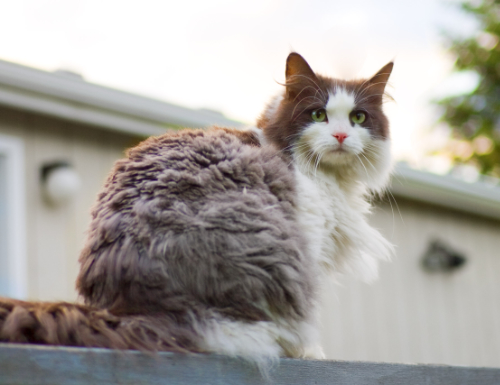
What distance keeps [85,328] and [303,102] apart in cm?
111

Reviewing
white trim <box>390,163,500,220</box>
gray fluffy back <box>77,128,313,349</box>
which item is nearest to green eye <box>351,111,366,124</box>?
gray fluffy back <box>77,128,313,349</box>

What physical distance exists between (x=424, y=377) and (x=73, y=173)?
8.90ft

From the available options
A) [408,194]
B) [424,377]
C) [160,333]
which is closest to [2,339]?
[160,333]

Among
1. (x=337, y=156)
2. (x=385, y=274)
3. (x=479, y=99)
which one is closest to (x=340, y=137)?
(x=337, y=156)

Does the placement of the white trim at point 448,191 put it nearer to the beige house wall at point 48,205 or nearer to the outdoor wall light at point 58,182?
the beige house wall at point 48,205

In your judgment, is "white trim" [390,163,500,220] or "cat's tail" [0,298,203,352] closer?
"cat's tail" [0,298,203,352]

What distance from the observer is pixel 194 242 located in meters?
1.33

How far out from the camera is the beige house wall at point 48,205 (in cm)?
346

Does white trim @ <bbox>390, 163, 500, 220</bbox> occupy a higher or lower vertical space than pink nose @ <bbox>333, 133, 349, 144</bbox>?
higher

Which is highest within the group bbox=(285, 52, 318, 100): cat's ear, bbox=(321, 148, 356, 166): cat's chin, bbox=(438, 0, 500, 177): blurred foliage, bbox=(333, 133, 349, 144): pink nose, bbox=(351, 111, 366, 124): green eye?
bbox=(438, 0, 500, 177): blurred foliage

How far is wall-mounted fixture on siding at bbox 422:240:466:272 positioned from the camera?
6078 millimetres

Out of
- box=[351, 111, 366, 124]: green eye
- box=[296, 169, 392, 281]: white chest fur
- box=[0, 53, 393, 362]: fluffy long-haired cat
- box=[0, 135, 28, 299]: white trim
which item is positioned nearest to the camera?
box=[0, 53, 393, 362]: fluffy long-haired cat

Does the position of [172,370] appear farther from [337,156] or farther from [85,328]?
[337,156]

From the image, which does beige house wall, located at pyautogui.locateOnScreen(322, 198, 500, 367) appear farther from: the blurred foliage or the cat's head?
the blurred foliage
